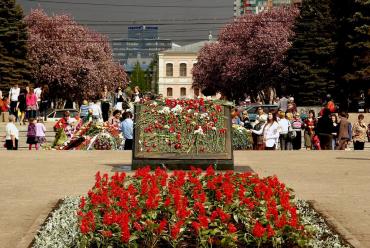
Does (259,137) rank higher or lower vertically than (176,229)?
higher

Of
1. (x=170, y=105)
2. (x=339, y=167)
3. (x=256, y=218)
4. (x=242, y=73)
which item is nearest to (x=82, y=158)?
(x=170, y=105)

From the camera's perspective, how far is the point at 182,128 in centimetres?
1639

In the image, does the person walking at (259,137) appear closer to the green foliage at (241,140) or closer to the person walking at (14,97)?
the green foliage at (241,140)

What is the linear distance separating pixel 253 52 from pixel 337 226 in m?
76.2

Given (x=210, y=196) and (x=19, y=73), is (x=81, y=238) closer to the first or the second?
(x=210, y=196)

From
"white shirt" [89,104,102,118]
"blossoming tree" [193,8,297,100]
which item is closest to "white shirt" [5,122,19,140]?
"white shirt" [89,104,102,118]

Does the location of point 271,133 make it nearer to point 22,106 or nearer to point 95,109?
point 95,109

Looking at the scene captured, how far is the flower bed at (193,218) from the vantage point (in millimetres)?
7492

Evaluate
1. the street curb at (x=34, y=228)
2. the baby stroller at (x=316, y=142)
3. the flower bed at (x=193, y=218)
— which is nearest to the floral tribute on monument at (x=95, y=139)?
the baby stroller at (x=316, y=142)

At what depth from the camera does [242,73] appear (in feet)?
289

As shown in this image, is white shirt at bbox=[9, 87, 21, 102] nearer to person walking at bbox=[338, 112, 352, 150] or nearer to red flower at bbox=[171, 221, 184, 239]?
person walking at bbox=[338, 112, 352, 150]

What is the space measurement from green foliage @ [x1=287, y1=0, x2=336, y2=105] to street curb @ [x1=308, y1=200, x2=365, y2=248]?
47.8m

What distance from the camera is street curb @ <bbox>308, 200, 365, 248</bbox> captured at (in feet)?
28.8

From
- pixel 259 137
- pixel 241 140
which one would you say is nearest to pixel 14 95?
pixel 241 140
